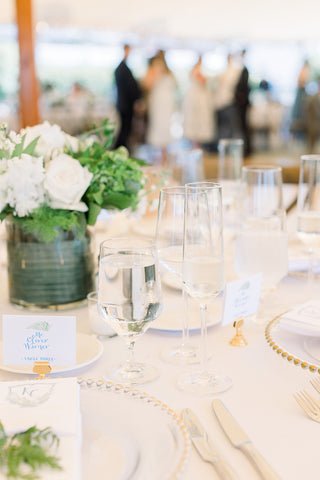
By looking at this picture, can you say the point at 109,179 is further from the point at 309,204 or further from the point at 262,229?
the point at 309,204

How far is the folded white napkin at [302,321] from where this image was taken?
103 cm

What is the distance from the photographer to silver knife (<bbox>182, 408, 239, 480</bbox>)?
2.30ft

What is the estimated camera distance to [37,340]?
0.95 meters

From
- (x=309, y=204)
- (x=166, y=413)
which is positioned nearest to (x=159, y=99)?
(x=309, y=204)

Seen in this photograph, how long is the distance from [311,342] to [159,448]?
1.46 feet

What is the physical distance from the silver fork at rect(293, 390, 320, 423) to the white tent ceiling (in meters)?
10.6

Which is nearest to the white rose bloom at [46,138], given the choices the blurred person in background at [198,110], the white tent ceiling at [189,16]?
the blurred person in background at [198,110]

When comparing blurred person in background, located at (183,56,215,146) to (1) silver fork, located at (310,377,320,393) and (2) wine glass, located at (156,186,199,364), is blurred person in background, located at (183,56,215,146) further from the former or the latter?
(1) silver fork, located at (310,377,320,393)

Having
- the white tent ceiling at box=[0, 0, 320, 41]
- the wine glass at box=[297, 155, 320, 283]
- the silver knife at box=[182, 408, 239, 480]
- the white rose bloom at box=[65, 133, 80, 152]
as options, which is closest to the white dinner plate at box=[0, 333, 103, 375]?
the silver knife at box=[182, 408, 239, 480]

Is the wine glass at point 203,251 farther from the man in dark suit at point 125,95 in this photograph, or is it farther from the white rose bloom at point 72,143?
the man in dark suit at point 125,95

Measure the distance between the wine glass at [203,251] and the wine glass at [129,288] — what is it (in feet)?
0.19

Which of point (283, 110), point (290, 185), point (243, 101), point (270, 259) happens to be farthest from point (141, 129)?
point (270, 259)

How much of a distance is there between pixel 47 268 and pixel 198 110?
9.40 m

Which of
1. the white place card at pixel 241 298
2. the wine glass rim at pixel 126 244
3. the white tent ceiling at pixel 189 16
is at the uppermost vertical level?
the white tent ceiling at pixel 189 16
